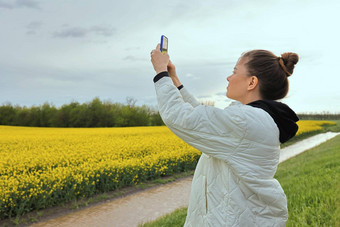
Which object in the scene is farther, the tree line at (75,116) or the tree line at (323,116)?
the tree line at (323,116)

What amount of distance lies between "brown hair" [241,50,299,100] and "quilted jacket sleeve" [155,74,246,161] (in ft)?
0.90

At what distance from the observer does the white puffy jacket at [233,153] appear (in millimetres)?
1179

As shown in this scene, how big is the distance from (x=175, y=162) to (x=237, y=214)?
7.93 m

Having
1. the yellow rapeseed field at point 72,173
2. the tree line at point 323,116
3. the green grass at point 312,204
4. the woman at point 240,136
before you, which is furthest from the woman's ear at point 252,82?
the tree line at point 323,116

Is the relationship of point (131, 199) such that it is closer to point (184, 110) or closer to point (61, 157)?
point (61, 157)

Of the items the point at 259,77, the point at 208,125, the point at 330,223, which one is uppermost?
the point at 259,77

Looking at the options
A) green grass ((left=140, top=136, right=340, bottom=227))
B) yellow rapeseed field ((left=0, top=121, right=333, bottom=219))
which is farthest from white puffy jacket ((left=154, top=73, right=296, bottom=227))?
yellow rapeseed field ((left=0, top=121, right=333, bottom=219))

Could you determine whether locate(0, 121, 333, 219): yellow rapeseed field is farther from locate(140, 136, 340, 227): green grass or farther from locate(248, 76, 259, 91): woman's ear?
locate(248, 76, 259, 91): woman's ear

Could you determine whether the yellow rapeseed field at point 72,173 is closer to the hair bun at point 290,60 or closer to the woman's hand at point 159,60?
the woman's hand at point 159,60

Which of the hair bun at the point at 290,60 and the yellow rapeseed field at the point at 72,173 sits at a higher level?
the hair bun at the point at 290,60

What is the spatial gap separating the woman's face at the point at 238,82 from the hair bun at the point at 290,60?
21 centimetres

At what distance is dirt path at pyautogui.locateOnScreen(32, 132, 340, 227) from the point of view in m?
5.11

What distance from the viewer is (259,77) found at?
137cm

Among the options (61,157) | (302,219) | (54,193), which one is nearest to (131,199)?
(54,193)
